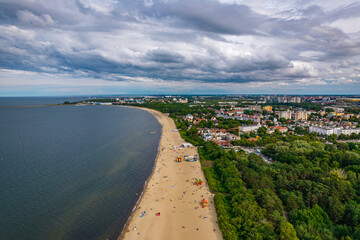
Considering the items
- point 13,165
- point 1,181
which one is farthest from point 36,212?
point 13,165

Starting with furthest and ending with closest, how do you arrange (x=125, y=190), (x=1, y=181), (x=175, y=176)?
(x=175, y=176) < (x=1, y=181) < (x=125, y=190)

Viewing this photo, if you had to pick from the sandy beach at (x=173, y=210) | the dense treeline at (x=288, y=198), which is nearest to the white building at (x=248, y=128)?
the dense treeline at (x=288, y=198)

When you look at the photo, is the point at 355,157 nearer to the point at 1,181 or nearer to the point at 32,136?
the point at 1,181

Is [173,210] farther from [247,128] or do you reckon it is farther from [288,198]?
[247,128]

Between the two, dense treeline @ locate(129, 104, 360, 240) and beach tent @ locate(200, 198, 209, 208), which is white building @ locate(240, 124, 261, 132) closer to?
dense treeline @ locate(129, 104, 360, 240)

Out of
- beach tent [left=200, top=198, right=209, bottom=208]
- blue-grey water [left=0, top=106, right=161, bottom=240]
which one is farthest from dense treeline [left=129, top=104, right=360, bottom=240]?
blue-grey water [left=0, top=106, right=161, bottom=240]
